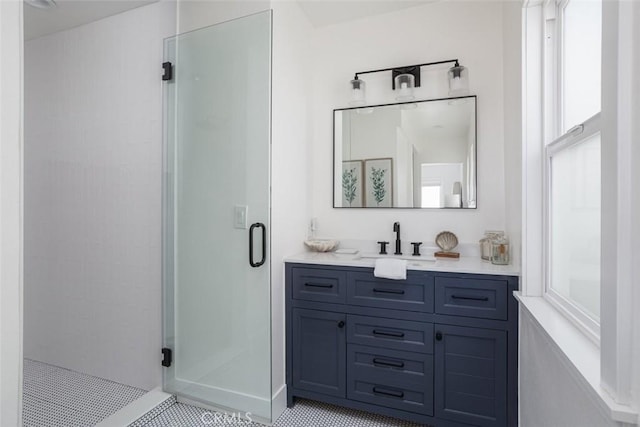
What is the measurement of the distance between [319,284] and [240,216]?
2.05 feet

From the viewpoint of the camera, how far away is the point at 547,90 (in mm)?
1363

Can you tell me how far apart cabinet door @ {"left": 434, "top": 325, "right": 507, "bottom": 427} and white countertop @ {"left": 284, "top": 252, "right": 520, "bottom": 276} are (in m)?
0.30

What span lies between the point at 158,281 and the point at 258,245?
82 cm

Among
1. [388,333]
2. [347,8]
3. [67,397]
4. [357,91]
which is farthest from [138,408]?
[347,8]

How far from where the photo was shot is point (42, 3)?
2051 mm

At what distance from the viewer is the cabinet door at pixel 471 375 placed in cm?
160

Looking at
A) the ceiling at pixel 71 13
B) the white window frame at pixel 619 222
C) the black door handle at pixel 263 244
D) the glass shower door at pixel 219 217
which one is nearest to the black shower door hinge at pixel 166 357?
the glass shower door at pixel 219 217

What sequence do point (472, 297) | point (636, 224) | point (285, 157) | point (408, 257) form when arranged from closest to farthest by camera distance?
point (636, 224) < point (472, 297) < point (285, 157) < point (408, 257)

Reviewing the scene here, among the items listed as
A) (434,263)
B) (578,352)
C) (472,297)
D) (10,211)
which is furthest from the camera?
(434,263)

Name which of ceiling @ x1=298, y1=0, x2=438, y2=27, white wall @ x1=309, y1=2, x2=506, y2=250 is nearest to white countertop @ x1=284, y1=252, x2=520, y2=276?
white wall @ x1=309, y1=2, x2=506, y2=250

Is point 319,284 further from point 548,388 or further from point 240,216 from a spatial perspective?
point 548,388

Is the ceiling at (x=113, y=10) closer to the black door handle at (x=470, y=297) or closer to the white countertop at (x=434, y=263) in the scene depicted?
the white countertop at (x=434, y=263)

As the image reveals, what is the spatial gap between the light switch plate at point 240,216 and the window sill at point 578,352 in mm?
1446

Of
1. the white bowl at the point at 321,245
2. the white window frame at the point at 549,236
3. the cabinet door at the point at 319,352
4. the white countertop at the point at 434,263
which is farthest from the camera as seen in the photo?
the white bowl at the point at 321,245
